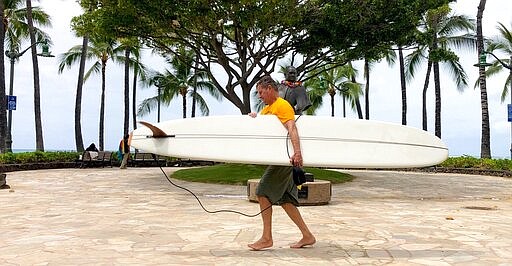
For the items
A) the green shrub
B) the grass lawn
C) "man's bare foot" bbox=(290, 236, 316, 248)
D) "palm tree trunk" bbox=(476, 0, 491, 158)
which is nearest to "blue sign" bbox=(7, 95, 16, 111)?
the green shrub

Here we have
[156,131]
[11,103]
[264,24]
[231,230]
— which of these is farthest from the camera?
[11,103]

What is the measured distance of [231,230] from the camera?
653cm

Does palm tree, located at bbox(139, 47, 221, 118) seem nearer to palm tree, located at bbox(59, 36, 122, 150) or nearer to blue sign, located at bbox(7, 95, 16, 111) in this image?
palm tree, located at bbox(59, 36, 122, 150)

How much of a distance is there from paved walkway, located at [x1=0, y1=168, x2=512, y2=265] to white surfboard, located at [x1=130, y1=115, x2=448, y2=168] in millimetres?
A: 961

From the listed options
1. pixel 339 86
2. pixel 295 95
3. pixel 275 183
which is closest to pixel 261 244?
pixel 275 183

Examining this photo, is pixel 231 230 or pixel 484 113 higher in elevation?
pixel 484 113

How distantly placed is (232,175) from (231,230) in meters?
8.12

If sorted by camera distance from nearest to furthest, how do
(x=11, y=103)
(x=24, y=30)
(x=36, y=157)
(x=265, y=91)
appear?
(x=265, y=91), (x=11, y=103), (x=36, y=157), (x=24, y=30)

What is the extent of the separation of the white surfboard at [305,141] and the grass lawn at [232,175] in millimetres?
7967

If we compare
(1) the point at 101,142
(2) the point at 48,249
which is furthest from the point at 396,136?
(1) the point at 101,142

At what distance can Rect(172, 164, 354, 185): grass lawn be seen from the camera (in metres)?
14.2

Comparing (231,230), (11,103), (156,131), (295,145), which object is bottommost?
(231,230)

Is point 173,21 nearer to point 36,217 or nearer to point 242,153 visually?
point 36,217

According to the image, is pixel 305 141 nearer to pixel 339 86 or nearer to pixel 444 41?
pixel 444 41
